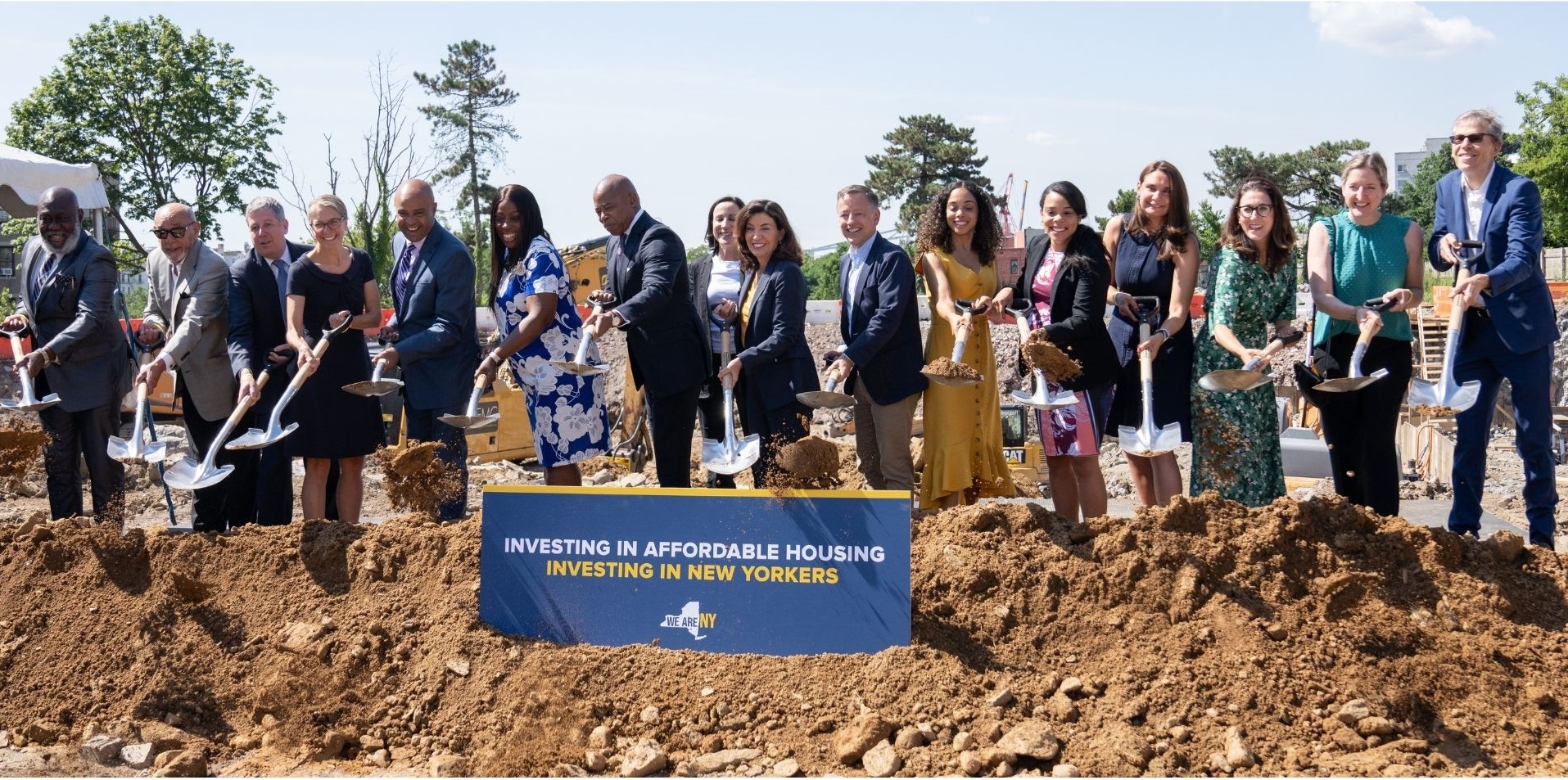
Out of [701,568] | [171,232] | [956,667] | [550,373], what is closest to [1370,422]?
[956,667]

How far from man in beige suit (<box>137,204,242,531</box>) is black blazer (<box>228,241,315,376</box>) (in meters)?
0.14

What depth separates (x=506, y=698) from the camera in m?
4.00

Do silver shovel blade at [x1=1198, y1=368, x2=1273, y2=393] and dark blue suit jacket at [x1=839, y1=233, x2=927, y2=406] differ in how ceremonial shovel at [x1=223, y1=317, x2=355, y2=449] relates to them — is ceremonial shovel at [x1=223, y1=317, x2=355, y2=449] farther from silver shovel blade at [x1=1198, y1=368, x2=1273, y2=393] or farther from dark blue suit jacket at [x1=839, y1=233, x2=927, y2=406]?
silver shovel blade at [x1=1198, y1=368, x2=1273, y2=393]

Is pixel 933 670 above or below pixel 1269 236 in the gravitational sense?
below

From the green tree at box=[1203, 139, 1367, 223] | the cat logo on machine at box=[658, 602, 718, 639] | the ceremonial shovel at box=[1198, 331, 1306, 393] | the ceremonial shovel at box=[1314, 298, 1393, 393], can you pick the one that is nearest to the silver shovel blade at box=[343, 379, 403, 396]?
the cat logo on machine at box=[658, 602, 718, 639]

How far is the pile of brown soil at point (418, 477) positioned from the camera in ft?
15.7

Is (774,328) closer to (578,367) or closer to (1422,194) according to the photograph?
(578,367)

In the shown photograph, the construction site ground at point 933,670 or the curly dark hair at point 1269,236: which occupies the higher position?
the curly dark hair at point 1269,236

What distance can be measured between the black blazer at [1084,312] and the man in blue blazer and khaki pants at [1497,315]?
121 centimetres

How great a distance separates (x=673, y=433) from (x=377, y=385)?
1.19 metres

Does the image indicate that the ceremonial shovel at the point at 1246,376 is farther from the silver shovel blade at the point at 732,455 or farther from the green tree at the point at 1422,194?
the green tree at the point at 1422,194

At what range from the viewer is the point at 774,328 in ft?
17.0

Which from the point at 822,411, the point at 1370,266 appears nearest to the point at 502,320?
the point at 1370,266

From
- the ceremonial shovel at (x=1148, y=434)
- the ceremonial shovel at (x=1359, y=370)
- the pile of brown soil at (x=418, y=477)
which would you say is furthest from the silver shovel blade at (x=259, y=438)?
the ceremonial shovel at (x=1359, y=370)
